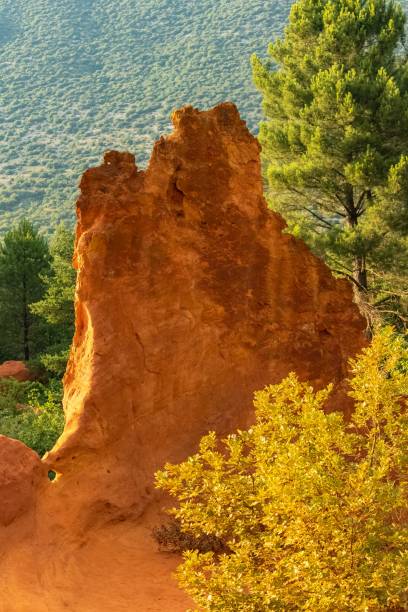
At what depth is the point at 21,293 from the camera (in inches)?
1137

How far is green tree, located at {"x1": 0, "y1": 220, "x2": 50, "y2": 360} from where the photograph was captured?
2889 centimetres

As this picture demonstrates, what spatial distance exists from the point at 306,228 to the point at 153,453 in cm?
1034

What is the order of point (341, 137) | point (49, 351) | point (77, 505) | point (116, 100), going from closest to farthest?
1. point (77, 505)
2. point (341, 137)
3. point (49, 351)
4. point (116, 100)

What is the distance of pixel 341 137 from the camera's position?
683 inches

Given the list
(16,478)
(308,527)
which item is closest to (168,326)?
(16,478)

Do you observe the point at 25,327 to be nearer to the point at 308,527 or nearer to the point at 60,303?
the point at 60,303

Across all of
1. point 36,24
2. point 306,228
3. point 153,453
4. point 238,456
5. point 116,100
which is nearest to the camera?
point 238,456

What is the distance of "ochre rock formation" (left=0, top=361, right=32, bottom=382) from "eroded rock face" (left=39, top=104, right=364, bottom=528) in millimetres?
14793

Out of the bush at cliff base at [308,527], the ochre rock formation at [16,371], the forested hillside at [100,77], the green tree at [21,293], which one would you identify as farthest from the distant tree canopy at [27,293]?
the bush at cliff base at [308,527]

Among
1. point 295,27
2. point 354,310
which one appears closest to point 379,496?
point 354,310

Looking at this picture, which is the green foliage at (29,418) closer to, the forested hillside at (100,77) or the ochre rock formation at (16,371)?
the ochre rock formation at (16,371)

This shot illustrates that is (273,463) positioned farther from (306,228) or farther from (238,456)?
(306,228)

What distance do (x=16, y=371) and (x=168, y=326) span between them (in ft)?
54.0

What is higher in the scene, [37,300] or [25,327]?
[37,300]
